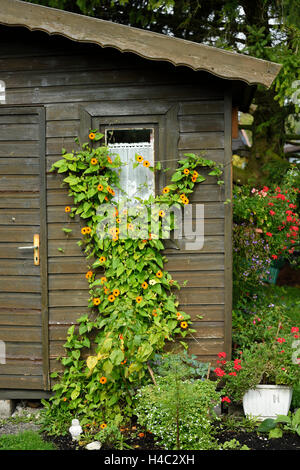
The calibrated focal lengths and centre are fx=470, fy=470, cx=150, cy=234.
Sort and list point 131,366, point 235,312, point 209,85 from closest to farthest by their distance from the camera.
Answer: point 131,366 < point 209,85 < point 235,312

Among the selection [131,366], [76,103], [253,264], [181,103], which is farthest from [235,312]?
[76,103]

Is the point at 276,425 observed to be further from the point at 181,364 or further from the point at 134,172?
the point at 134,172

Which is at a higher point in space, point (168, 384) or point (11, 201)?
point (11, 201)

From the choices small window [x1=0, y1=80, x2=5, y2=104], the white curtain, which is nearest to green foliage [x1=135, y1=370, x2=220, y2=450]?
the white curtain

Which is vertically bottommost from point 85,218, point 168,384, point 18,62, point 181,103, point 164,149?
point 168,384

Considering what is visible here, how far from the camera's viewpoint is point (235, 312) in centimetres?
556

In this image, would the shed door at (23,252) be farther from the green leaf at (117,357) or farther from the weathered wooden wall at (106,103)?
the green leaf at (117,357)

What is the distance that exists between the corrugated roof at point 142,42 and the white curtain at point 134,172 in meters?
0.83

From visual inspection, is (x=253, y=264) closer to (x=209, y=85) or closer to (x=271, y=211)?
(x=271, y=211)

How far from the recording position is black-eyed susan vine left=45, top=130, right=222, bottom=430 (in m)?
4.16

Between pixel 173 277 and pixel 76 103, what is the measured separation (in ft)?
Answer: 6.02

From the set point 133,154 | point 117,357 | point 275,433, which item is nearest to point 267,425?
point 275,433

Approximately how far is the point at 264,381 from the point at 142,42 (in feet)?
10.1

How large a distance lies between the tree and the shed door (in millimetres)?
3281
